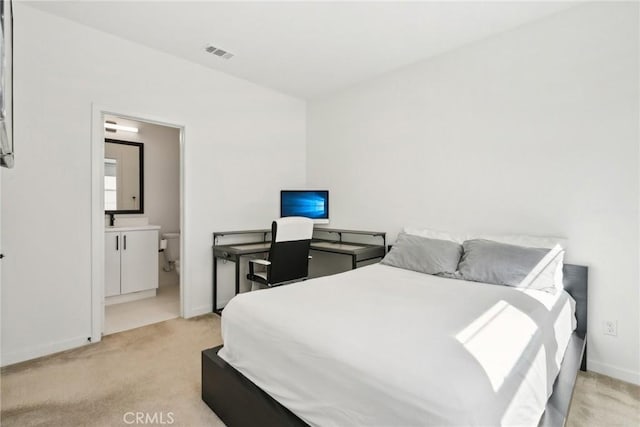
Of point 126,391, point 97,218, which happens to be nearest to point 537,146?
point 126,391

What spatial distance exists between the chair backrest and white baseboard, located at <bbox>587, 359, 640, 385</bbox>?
2.48 meters

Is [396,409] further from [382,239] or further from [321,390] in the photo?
[382,239]

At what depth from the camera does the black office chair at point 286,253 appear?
118 inches

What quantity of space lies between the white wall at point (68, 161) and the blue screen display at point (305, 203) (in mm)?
952

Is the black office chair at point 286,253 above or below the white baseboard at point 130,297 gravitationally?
above

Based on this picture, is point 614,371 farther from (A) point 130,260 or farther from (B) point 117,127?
(B) point 117,127

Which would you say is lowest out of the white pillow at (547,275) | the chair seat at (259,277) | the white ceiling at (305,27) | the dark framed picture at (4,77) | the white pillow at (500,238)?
the chair seat at (259,277)

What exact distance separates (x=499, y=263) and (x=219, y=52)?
3.21 m

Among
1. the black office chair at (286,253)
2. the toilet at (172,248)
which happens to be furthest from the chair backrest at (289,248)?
the toilet at (172,248)

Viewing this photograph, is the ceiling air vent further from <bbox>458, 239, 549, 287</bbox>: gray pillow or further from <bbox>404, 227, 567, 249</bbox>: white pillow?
<bbox>458, 239, 549, 287</bbox>: gray pillow

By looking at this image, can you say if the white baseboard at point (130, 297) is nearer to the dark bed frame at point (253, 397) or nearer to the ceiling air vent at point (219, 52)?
the dark bed frame at point (253, 397)

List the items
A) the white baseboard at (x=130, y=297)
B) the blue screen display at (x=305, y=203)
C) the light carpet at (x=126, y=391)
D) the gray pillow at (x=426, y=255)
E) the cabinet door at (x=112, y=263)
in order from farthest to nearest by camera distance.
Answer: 1. the blue screen display at (x=305, y=203)
2. the white baseboard at (x=130, y=297)
3. the cabinet door at (x=112, y=263)
4. the gray pillow at (x=426, y=255)
5. the light carpet at (x=126, y=391)

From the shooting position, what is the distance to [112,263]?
3861 mm

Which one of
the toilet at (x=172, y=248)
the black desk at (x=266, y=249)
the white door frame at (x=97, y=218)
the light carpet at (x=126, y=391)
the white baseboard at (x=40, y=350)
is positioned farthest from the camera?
the toilet at (x=172, y=248)
